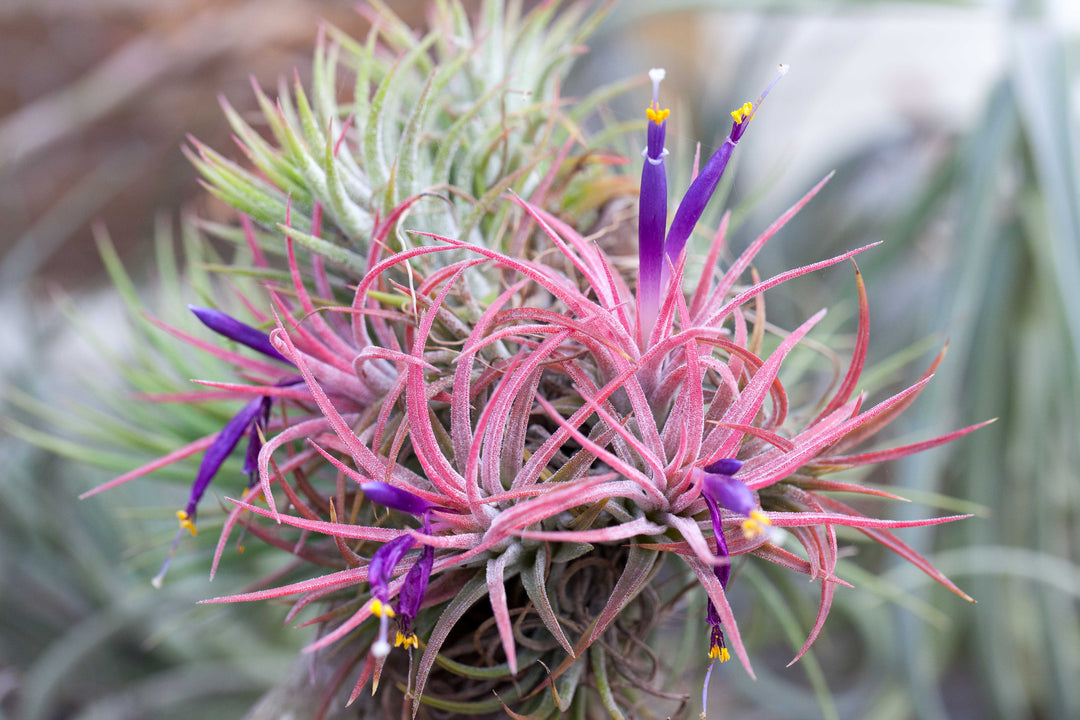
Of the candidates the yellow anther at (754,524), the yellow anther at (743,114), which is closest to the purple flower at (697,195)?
the yellow anther at (743,114)

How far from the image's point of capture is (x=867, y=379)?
507mm

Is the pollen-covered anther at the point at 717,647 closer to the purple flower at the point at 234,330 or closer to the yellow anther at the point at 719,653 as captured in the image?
the yellow anther at the point at 719,653

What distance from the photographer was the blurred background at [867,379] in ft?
2.45

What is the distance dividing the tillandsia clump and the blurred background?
0.14m

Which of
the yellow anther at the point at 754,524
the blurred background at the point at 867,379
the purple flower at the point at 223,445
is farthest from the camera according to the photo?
the blurred background at the point at 867,379

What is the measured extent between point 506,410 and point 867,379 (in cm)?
33

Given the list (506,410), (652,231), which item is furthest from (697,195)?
(506,410)

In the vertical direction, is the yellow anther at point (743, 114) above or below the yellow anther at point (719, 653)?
above

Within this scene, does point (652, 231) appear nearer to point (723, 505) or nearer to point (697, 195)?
point (697, 195)

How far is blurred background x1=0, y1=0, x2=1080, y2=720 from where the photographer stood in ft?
2.45

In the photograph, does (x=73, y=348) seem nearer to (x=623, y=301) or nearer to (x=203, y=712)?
(x=203, y=712)

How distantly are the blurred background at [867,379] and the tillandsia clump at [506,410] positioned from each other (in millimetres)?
140

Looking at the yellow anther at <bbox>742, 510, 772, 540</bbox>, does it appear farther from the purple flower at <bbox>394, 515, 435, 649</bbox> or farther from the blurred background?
the blurred background

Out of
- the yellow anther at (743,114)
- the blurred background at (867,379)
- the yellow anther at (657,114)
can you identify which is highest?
the yellow anther at (657,114)
